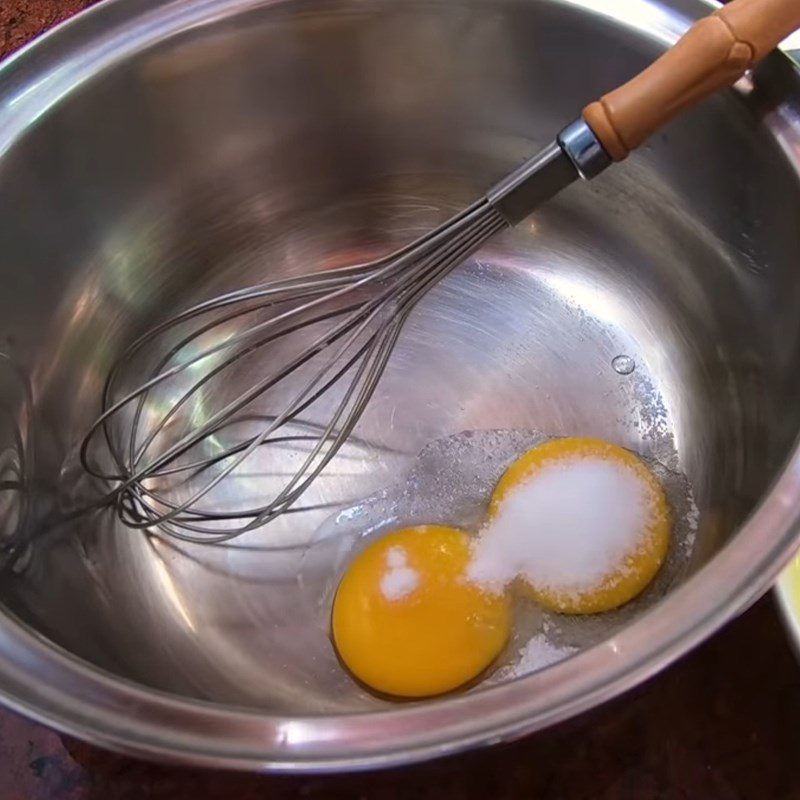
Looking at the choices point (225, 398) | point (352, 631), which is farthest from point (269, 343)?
point (352, 631)

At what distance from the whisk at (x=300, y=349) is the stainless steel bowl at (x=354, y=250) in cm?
3

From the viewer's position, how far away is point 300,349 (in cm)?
→ 78

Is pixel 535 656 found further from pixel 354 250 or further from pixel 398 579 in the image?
pixel 354 250

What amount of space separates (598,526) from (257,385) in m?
0.27

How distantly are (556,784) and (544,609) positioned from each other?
0.11 metres

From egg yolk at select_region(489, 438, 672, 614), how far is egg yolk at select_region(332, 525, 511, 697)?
3cm

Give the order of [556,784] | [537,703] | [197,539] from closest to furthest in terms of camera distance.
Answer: [537,703] < [556,784] < [197,539]

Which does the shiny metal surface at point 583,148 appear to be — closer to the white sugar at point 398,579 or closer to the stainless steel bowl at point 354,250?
the stainless steel bowl at point 354,250

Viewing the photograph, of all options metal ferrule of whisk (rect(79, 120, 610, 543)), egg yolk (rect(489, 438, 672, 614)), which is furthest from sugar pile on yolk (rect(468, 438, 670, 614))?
metal ferrule of whisk (rect(79, 120, 610, 543))

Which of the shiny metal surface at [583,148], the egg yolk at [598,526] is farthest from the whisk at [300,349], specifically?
the egg yolk at [598,526]

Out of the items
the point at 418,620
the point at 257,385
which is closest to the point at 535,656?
the point at 418,620

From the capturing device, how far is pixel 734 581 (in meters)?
0.43

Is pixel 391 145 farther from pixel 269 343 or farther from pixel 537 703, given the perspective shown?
pixel 537 703

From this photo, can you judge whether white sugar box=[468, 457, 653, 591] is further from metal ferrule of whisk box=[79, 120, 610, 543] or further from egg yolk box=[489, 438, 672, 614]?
metal ferrule of whisk box=[79, 120, 610, 543]
